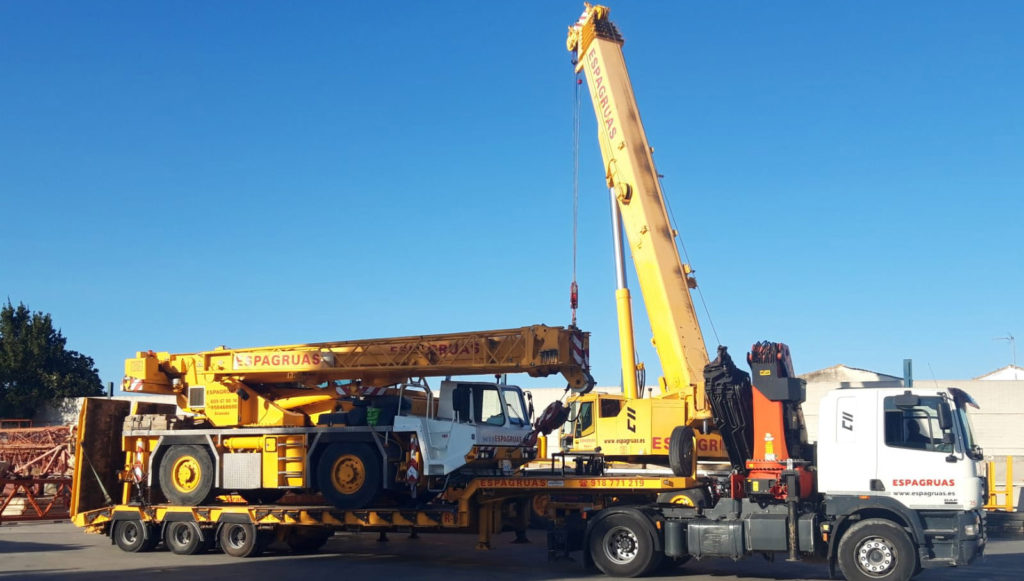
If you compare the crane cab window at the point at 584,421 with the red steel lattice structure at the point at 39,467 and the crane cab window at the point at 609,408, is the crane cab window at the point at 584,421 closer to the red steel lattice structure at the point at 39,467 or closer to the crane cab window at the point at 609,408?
the crane cab window at the point at 609,408

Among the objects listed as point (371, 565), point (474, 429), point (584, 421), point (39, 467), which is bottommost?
point (371, 565)

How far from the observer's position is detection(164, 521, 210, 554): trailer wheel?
58.1ft

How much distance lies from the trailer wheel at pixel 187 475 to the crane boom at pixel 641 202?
9.60 meters

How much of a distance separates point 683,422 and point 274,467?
797cm

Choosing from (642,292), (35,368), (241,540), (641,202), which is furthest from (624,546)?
(35,368)

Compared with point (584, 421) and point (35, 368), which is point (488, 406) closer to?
point (584, 421)

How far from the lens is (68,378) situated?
157 ft

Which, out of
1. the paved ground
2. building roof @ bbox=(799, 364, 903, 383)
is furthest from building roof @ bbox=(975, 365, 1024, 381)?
the paved ground

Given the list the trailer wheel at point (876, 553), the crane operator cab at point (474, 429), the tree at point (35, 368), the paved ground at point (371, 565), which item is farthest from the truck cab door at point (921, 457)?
the tree at point (35, 368)

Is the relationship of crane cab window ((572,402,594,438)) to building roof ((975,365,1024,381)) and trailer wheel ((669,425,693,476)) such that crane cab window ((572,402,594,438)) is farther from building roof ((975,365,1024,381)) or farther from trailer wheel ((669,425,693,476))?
building roof ((975,365,1024,381))

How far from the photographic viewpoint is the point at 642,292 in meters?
20.7

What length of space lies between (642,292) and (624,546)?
7.26m

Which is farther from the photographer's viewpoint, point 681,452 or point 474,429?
point 474,429

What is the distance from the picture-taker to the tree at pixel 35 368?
46.8m
